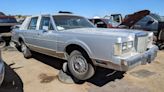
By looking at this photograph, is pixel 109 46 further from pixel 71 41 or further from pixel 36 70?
pixel 36 70

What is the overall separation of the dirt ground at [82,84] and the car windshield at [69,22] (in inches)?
53.7

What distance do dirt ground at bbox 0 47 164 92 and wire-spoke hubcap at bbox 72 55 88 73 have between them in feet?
1.27

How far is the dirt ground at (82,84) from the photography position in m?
5.00

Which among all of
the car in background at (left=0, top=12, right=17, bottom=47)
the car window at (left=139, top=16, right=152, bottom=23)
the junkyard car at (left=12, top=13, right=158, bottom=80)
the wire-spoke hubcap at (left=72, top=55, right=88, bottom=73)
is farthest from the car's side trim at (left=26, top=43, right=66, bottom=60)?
the car window at (left=139, top=16, right=152, bottom=23)

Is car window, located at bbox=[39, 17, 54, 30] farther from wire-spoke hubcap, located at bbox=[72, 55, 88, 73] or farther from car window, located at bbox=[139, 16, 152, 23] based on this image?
car window, located at bbox=[139, 16, 152, 23]

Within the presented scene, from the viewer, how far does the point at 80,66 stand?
5.23 m

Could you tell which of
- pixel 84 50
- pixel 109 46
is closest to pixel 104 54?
pixel 109 46

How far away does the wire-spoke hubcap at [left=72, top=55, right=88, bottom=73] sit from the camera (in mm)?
5145

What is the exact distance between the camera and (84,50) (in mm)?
5066

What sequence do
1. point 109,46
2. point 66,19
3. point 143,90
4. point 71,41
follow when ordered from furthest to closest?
point 66,19
point 71,41
point 143,90
point 109,46

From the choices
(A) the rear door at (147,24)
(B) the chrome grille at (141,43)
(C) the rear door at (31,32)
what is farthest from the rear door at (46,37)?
(A) the rear door at (147,24)

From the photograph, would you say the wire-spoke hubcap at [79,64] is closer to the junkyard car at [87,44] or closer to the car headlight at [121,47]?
the junkyard car at [87,44]

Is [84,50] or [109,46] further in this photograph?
[84,50]

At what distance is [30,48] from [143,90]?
4.38 meters
